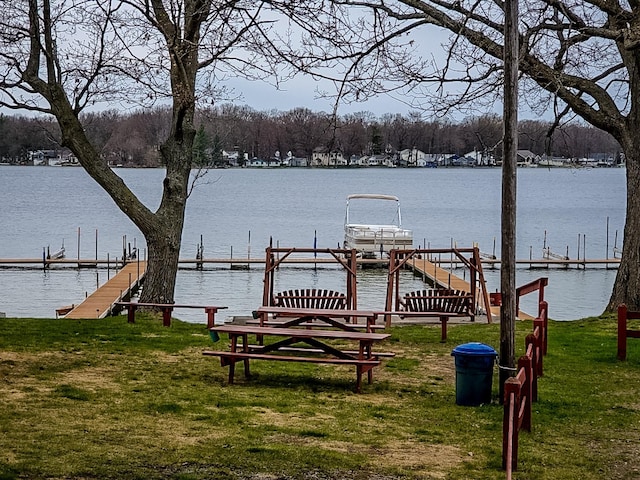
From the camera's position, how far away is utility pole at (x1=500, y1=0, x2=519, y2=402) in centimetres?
834

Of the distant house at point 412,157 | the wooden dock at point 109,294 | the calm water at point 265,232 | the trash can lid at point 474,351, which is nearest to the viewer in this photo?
the trash can lid at point 474,351

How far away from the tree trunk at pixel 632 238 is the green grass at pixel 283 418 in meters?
3.37

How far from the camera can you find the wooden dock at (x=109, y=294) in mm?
25169

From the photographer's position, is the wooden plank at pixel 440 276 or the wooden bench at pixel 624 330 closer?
the wooden bench at pixel 624 330

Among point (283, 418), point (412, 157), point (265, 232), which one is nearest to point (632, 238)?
point (283, 418)

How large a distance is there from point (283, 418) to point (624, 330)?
515 cm

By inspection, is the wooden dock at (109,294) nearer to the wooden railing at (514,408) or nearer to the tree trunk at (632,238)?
the tree trunk at (632,238)

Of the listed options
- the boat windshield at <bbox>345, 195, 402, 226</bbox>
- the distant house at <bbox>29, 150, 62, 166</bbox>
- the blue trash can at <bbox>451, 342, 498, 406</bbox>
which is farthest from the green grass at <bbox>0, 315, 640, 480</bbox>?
the distant house at <bbox>29, 150, 62, 166</bbox>

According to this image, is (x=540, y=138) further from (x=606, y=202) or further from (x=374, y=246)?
(x=606, y=202)

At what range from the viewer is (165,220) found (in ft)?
52.4

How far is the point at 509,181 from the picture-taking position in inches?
331

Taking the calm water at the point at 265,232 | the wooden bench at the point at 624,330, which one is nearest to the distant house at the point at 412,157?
the calm water at the point at 265,232

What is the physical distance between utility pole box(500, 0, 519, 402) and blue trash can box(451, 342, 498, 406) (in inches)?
6.6

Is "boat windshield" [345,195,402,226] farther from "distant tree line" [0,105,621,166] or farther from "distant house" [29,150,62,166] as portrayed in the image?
"distant house" [29,150,62,166]
